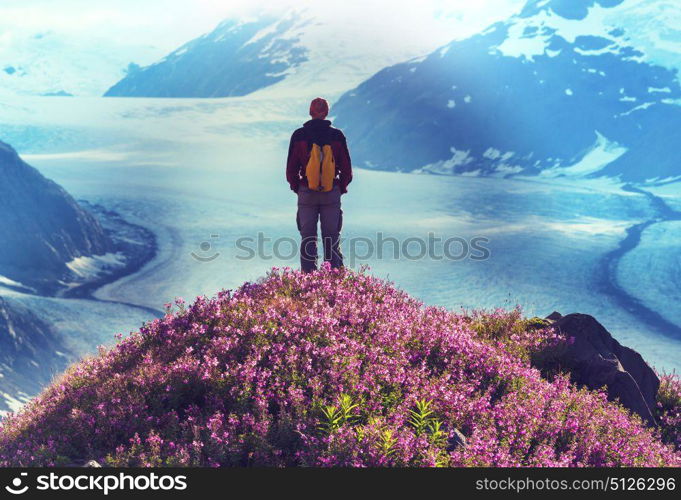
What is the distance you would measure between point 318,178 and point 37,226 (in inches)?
5458

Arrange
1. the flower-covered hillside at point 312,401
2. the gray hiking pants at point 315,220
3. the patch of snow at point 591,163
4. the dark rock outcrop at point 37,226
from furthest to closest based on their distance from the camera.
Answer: the patch of snow at point 591,163
the dark rock outcrop at point 37,226
the gray hiking pants at point 315,220
the flower-covered hillside at point 312,401

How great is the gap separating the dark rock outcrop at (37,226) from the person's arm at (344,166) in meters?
127

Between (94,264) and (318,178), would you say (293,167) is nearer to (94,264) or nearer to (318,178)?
(318,178)

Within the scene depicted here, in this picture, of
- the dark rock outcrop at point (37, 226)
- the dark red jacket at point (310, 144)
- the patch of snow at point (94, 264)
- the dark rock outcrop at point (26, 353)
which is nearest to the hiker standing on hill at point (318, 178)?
the dark red jacket at point (310, 144)

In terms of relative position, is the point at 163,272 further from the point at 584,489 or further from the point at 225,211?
the point at 584,489

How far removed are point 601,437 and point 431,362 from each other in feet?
6.55

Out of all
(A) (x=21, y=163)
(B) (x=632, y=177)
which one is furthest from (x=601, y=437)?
(B) (x=632, y=177)

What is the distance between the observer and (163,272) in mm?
110250

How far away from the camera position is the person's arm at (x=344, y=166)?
10188 mm

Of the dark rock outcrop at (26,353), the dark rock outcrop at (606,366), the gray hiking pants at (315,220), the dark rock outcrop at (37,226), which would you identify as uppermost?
the gray hiking pants at (315,220)

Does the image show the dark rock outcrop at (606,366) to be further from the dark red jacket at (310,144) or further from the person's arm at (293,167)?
the person's arm at (293,167)

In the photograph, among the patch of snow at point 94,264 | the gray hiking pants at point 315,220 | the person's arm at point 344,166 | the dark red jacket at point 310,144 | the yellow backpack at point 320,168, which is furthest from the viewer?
the patch of snow at point 94,264

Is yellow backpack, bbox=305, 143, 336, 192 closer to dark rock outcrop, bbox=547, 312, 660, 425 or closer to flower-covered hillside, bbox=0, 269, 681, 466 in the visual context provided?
flower-covered hillside, bbox=0, 269, 681, 466

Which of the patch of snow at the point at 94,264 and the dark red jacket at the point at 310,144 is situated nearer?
the dark red jacket at the point at 310,144
